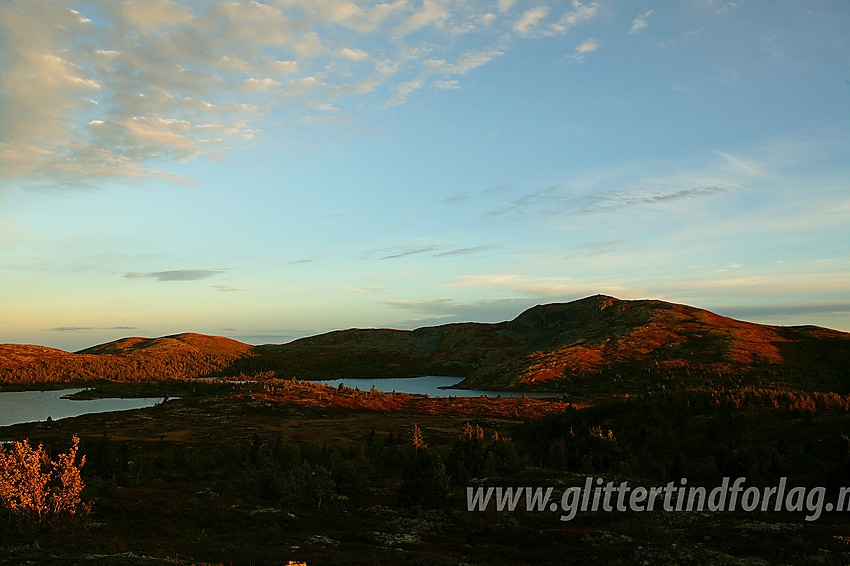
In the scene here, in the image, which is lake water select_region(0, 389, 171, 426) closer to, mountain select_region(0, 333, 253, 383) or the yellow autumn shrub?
mountain select_region(0, 333, 253, 383)

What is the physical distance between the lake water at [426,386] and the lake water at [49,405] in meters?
59.2

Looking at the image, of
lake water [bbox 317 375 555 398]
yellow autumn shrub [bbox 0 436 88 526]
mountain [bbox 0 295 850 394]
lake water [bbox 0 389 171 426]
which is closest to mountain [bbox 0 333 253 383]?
mountain [bbox 0 295 850 394]

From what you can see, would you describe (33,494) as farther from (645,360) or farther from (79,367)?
(79,367)

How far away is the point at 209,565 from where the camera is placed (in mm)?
15312

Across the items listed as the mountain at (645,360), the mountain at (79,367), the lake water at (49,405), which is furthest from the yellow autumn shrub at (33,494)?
the mountain at (79,367)

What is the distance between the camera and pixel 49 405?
107500 millimetres

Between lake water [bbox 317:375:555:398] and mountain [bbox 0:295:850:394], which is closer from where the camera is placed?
mountain [bbox 0:295:850:394]

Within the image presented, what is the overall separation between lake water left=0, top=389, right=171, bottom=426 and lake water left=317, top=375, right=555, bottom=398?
59.2 metres

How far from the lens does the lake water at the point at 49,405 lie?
92.2 m

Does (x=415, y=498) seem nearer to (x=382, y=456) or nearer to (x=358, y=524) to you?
(x=358, y=524)

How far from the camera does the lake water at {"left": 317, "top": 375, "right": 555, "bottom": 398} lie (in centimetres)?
12838

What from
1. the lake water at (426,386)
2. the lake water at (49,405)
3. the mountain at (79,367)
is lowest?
the lake water at (426,386)

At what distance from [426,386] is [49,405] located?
330ft

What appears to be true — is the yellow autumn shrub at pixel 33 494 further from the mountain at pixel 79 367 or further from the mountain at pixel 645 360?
the mountain at pixel 79 367
